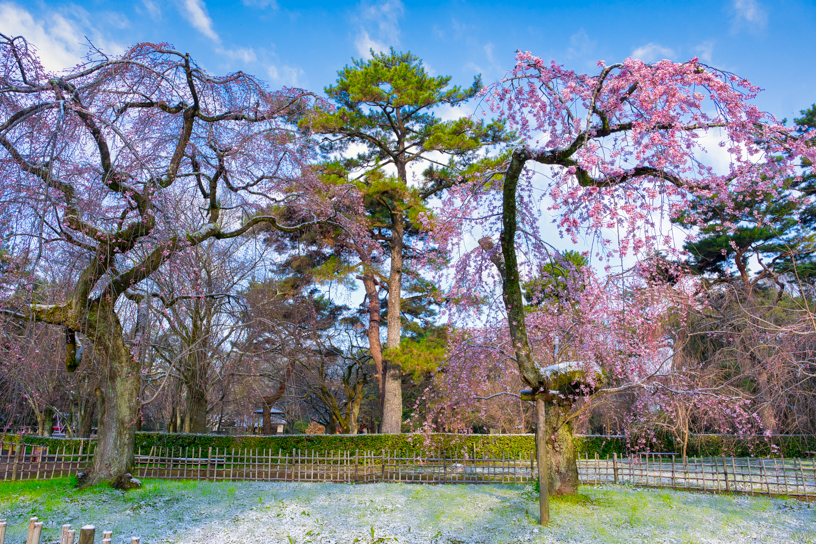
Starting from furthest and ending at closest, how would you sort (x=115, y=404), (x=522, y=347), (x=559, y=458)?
(x=115, y=404)
(x=559, y=458)
(x=522, y=347)

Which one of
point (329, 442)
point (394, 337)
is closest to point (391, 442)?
point (329, 442)

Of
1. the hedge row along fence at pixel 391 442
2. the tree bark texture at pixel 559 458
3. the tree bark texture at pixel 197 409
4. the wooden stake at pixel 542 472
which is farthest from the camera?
the tree bark texture at pixel 197 409

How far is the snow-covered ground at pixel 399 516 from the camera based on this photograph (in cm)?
527

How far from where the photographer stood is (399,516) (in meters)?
6.25

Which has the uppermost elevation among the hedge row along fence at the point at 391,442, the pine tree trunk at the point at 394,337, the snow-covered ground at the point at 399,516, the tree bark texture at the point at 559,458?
the pine tree trunk at the point at 394,337

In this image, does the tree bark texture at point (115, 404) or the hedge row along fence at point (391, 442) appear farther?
the hedge row along fence at point (391, 442)

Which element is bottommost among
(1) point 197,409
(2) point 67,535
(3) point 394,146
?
(2) point 67,535

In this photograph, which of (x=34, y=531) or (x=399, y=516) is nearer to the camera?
(x=34, y=531)

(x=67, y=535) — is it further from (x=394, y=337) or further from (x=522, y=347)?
(x=394, y=337)

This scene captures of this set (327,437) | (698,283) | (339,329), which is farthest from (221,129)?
(339,329)

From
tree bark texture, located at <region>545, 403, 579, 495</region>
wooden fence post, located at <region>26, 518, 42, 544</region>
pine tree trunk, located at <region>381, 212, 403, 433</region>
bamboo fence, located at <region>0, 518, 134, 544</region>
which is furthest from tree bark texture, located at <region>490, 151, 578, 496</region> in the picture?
pine tree trunk, located at <region>381, 212, 403, 433</region>

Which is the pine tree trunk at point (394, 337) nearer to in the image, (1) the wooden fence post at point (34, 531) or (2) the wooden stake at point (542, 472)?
(2) the wooden stake at point (542, 472)

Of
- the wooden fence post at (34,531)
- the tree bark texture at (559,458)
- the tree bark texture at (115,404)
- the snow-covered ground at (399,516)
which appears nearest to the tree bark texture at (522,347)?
the tree bark texture at (559,458)

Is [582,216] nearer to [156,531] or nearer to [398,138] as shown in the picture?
[156,531]
